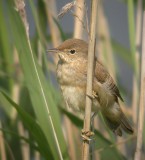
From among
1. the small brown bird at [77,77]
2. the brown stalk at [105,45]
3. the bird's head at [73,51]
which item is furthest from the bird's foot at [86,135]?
the brown stalk at [105,45]

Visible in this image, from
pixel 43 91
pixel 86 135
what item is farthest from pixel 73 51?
pixel 86 135

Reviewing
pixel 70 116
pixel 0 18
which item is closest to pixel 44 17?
pixel 0 18

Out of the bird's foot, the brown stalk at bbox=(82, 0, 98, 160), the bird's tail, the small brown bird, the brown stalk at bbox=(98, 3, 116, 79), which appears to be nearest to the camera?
the brown stalk at bbox=(82, 0, 98, 160)

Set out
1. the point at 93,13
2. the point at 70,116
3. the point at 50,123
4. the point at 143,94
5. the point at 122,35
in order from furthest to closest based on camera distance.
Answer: the point at 122,35 → the point at 70,116 → the point at 50,123 → the point at 143,94 → the point at 93,13

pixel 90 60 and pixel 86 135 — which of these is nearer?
pixel 90 60

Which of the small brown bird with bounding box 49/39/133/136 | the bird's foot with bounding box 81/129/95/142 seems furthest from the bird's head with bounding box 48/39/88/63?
the bird's foot with bounding box 81/129/95/142

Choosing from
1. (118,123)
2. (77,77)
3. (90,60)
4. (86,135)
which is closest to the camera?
(90,60)

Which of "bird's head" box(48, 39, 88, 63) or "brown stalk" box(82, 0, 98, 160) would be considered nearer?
"brown stalk" box(82, 0, 98, 160)

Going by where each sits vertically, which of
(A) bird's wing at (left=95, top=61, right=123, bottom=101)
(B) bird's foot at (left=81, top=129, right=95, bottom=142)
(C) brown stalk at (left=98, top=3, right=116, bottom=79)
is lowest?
Result: (B) bird's foot at (left=81, top=129, right=95, bottom=142)

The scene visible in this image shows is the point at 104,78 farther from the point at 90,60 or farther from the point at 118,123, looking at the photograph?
the point at 90,60

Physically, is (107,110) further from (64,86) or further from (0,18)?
(0,18)

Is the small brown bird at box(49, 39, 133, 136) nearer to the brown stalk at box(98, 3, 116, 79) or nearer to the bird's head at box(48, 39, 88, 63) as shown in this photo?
the bird's head at box(48, 39, 88, 63)
